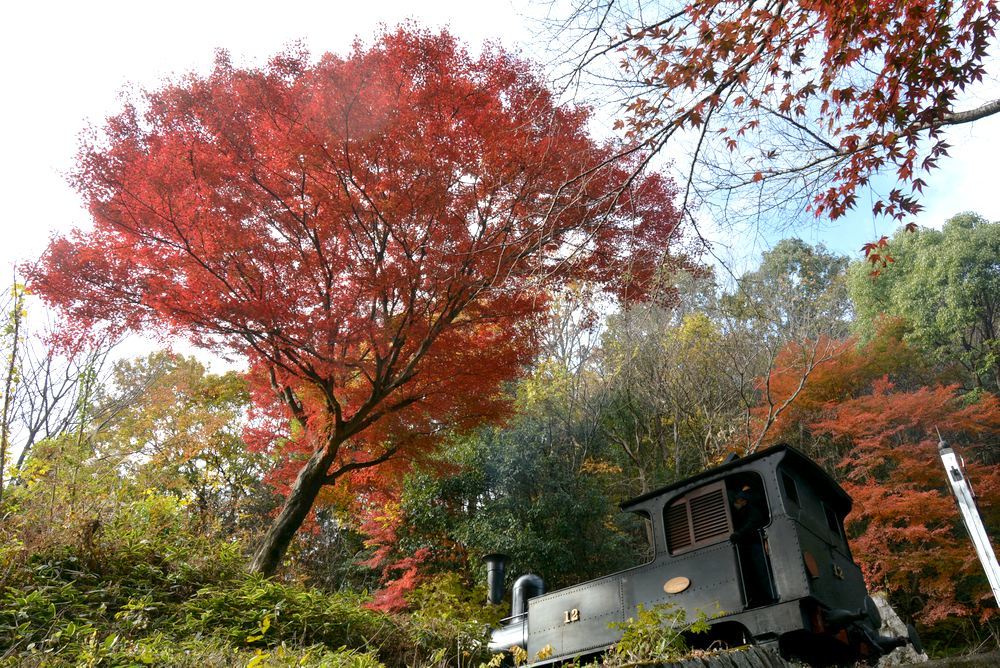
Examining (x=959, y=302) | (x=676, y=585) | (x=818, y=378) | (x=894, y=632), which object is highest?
(x=959, y=302)

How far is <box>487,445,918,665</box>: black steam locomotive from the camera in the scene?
5.10m

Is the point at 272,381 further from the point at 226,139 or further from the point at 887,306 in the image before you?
the point at 887,306

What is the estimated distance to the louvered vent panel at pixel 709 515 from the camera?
5699 mm

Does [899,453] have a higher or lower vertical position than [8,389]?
higher

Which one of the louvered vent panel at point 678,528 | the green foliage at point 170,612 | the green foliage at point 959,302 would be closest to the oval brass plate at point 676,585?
the louvered vent panel at point 678,528

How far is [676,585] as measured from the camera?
565 cm

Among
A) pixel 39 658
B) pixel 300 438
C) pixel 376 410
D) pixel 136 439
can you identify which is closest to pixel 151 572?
pixel 39 658

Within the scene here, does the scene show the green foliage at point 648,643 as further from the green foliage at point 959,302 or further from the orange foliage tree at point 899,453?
the green foliage at point 959,302

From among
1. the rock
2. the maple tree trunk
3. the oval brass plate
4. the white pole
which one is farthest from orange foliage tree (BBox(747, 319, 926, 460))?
the maple tree trunk

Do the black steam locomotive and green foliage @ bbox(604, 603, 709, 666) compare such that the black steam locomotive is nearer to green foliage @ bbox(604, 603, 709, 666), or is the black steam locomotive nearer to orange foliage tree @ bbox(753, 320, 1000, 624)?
green foliage @ bbox(604, 603, 709, 666)

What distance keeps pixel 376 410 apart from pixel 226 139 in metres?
3.75

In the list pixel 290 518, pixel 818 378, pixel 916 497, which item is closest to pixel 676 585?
pixel 290 518

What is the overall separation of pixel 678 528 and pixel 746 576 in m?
0.81

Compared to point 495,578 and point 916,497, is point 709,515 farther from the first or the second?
point 916,497
